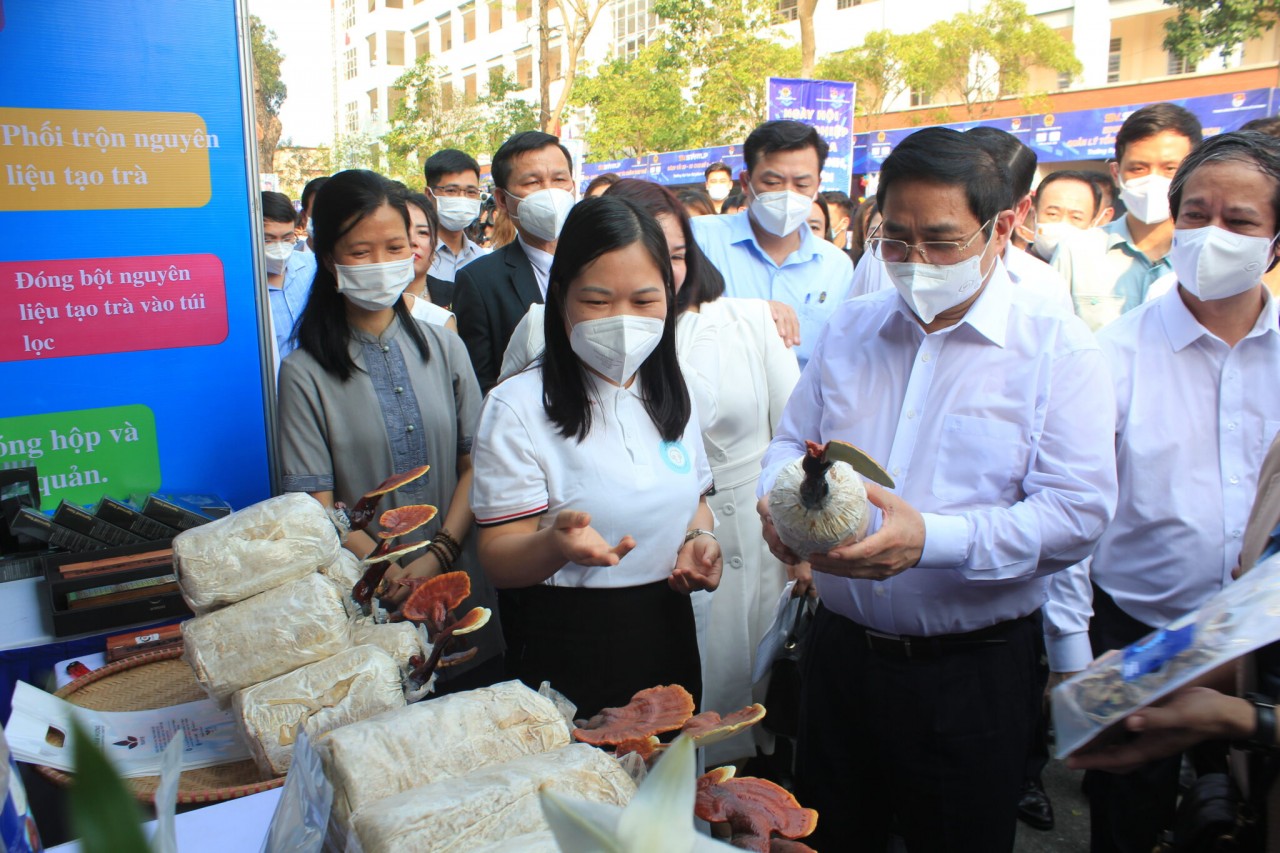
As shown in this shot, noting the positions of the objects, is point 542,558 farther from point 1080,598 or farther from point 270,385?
point 270,385

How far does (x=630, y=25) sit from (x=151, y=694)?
40.6 meters

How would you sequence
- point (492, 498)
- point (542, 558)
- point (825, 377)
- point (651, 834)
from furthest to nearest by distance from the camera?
point (825, 377) < point (492, 498) < point (542, 558) < point (651, 834)

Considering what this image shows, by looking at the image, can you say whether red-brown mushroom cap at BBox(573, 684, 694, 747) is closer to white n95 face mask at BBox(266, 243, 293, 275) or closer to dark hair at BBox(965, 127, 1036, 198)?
Answer: dark hair at BBox(965, 127, 1036, 198)

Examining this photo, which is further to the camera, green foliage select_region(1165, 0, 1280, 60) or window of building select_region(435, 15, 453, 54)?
window of building select_region(435, 15, 453, 54)

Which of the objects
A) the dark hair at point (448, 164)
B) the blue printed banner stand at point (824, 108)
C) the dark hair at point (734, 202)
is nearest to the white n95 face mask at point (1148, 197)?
the dark hair at point (448, 164)

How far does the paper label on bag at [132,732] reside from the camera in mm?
1340

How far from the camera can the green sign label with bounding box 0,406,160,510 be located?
2379mm

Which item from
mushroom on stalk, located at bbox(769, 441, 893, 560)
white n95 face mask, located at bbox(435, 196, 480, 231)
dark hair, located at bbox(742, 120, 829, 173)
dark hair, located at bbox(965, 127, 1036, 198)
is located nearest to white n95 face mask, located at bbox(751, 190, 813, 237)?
dark hair, located at bbox(742, 120, 829, 173)

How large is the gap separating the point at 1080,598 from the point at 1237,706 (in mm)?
883

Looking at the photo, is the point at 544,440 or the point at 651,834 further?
the point at 544,440

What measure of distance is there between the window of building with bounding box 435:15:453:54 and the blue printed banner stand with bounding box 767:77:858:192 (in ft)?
142

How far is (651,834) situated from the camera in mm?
494

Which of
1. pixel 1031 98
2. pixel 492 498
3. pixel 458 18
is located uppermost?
pixel 458 18

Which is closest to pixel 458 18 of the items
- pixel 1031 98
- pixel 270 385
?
pixel 1031 98
